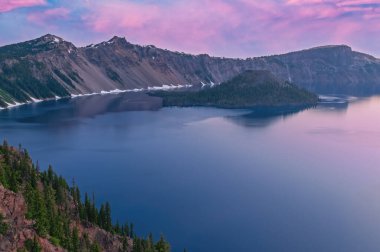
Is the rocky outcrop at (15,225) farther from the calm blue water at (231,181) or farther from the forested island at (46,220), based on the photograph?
the calm blue water at (231,181)

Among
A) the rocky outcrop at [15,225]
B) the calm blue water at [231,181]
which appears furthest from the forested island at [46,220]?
the calm blue water at [231,181]

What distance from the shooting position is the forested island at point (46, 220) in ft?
Result: 156

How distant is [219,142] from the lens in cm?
16488

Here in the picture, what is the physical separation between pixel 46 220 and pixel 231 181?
211ft

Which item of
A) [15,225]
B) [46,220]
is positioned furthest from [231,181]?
[15,225]

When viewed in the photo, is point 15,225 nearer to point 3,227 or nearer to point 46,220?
point 3,227

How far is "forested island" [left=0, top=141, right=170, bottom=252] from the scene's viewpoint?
156 ft

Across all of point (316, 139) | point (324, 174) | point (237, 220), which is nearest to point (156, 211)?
point (237, 220)

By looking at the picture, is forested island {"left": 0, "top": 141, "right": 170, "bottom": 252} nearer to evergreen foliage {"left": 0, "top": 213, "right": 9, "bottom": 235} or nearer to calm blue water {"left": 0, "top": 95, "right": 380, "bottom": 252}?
evergreen foliage {"left": 0, "top": 213, "right": 9, "bottom": 235}

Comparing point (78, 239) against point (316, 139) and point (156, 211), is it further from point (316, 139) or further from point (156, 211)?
point (316, 139)

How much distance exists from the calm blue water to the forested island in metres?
14.3

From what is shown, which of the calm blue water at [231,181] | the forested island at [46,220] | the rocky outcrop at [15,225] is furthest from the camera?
the calm blue water at [231,181]

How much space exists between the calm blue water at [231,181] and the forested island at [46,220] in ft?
46.9

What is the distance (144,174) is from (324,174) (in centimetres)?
5275
